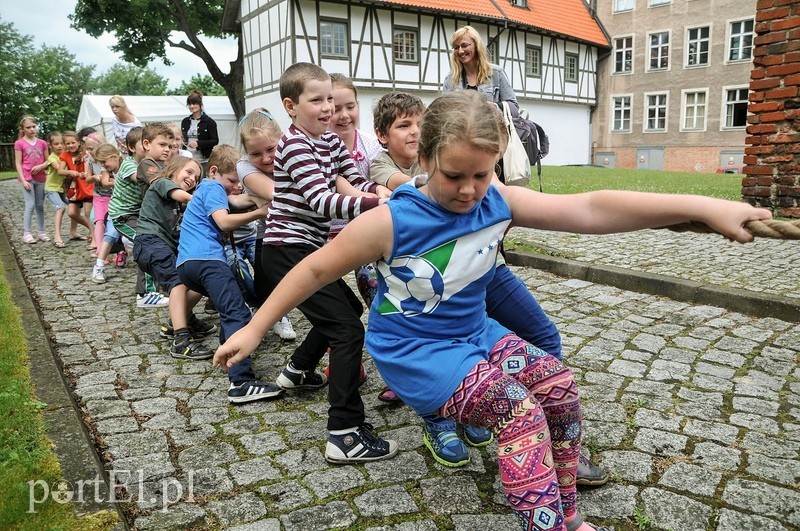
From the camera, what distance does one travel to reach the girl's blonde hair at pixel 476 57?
5.45m

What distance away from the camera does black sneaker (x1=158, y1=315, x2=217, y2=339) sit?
197 inches

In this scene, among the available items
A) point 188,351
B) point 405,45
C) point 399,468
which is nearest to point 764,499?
point 399,468

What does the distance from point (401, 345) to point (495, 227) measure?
0.55 m

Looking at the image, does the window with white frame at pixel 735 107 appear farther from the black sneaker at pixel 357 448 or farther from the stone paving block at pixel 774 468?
the black sneaker at pixel 357 448

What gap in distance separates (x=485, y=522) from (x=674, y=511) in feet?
2.42

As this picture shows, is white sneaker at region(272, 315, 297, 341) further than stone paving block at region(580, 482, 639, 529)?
Yes

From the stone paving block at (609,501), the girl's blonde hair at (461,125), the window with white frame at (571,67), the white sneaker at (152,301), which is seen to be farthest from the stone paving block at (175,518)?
the window with white frame at (571,67)

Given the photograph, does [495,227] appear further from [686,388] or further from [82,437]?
[82,437]

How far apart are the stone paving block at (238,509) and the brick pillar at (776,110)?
7.64 meters

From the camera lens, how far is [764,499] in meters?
2.50

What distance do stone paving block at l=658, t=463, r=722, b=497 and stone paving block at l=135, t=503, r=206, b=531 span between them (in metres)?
1.92

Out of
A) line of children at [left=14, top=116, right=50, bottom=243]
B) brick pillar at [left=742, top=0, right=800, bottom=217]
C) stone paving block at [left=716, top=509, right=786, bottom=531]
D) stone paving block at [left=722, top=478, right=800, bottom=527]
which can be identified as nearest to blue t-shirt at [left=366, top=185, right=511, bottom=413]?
stone paving block at [left=716, top=509, right=786, bottom=531]

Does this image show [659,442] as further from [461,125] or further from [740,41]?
[740,41]

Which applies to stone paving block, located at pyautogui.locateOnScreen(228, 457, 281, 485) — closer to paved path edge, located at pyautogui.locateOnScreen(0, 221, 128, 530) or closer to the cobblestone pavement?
the cobblestone pavement
